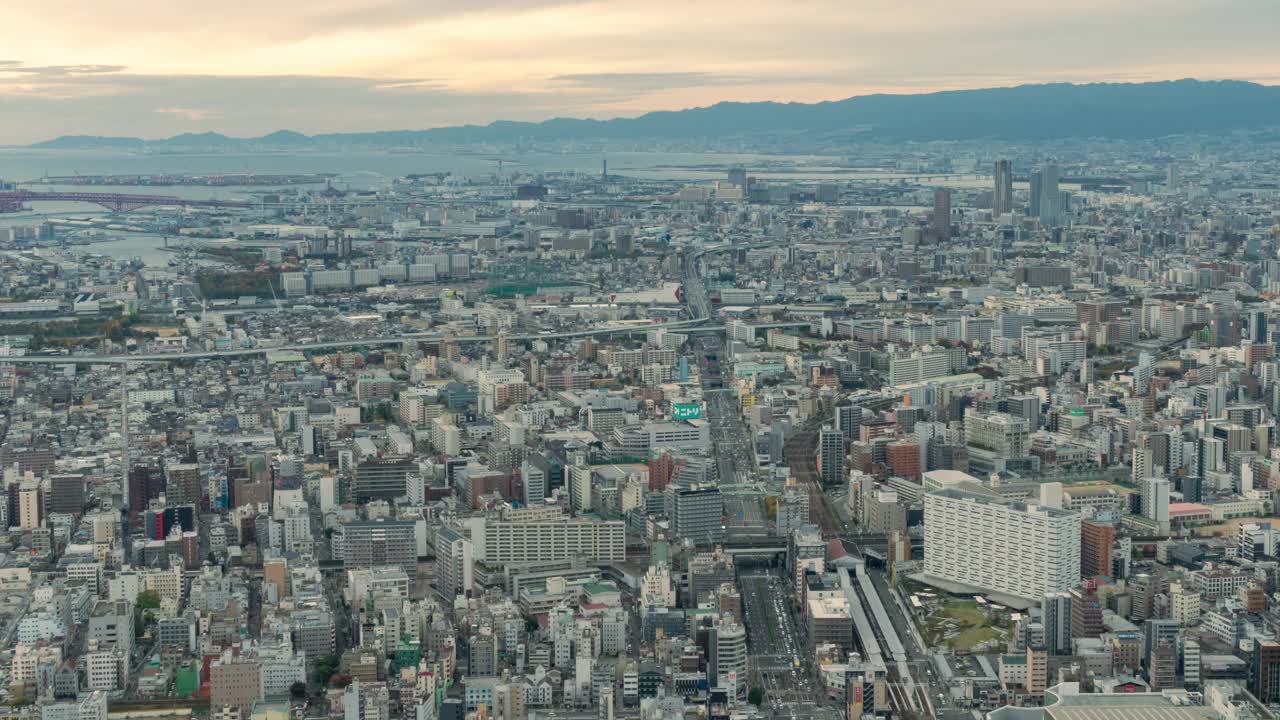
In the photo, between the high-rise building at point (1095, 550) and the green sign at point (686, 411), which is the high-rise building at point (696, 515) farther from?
the green sign at point (686, 411)

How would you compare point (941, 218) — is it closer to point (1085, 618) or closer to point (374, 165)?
point (1085, 618)

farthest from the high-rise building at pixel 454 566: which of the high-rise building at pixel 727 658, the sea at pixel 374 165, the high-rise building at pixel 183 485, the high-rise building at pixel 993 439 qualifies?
the sea at pixel 374 165

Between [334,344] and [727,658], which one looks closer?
[727,658]

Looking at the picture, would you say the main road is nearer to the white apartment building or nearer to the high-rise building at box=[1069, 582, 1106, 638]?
the white apartment building

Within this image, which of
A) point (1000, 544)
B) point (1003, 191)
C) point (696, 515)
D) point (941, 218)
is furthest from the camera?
point (1003, 191)

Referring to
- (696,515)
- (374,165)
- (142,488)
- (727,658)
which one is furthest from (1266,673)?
(374,165)

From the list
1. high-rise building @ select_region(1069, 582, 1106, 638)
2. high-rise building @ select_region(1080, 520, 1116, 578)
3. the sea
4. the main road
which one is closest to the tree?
high-rise building @ select_region(1069, 582, 1106, 638)

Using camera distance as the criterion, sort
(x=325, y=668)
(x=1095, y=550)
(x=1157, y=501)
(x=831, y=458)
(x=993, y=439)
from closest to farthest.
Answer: (x=325, y=668), (x=1095, y=550), (x=1157, y=501), (x=831, y=458), (x=993, y=439)
